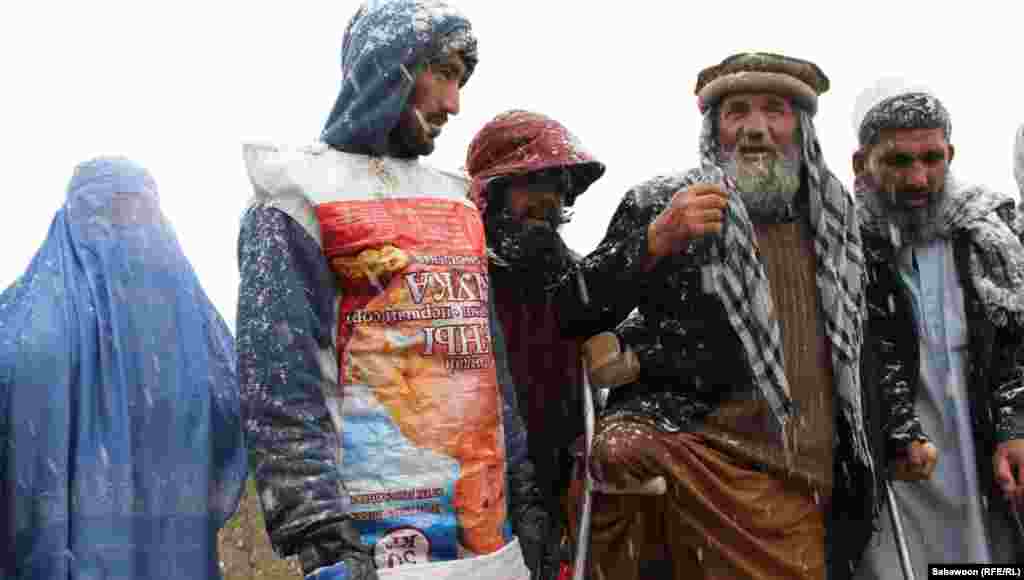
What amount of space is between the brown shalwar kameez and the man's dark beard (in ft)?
1.98

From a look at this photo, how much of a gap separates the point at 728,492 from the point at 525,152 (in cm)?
142

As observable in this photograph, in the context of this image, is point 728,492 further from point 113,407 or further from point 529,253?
point 113,407

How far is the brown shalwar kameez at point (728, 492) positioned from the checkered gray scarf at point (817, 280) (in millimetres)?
98

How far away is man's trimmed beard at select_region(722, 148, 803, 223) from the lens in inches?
148

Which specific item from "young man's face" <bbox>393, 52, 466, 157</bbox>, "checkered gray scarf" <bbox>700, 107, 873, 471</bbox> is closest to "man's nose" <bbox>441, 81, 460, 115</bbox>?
"young man's face" <bbox>393, 52, 466, 157</bbox>

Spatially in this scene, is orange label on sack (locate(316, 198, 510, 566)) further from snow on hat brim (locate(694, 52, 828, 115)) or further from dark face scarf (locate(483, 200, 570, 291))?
snow on hat brim (locate(694, 52, 828, 115))

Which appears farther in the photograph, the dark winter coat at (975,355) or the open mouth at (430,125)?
the dark winter coat at (975,355)

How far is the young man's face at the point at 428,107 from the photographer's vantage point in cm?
297

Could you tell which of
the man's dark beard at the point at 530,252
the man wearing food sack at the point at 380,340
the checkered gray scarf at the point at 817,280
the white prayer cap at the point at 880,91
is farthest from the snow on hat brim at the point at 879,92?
the man wearing food sack at the point at 380,340

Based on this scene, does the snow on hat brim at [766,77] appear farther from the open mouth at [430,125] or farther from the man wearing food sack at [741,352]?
the open mouth at [430,125]

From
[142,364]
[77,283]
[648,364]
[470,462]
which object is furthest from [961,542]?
[77,283]

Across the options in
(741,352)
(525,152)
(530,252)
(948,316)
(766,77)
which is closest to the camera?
(741,352)

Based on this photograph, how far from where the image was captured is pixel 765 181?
3.76 m

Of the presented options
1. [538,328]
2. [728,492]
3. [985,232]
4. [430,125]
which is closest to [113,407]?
[538,328]
